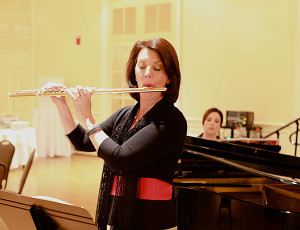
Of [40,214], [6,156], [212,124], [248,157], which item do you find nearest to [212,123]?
[212,124]

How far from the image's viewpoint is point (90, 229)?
1281 millimetres

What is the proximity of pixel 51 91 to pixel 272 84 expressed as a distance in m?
5.16

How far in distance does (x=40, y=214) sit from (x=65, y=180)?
4.56 meters

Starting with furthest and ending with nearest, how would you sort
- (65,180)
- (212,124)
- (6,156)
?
(65,180)
(212,124)
(6,156)

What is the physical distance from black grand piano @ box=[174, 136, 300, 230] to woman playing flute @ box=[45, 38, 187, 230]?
3.71 feet

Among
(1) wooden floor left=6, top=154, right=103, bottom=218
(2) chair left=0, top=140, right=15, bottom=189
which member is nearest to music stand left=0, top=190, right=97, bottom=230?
(2) chair left=0, top=140, right=15, bottom=189

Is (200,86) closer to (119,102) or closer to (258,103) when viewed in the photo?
(258,103)

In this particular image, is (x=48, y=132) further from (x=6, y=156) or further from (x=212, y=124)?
(x=212, y=124)

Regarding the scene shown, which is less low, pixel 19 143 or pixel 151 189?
pixel 151 189

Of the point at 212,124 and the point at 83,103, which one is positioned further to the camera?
the point at 212,124

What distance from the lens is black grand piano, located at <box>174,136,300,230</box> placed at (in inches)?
93.1

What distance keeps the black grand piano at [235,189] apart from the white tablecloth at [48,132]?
476 centimetres

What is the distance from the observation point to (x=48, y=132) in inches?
299

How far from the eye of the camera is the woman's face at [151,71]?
4.69 feet
